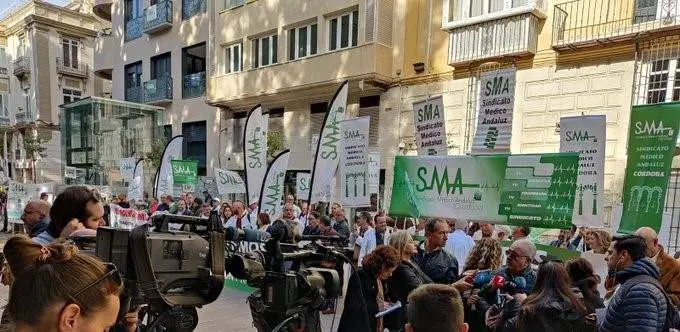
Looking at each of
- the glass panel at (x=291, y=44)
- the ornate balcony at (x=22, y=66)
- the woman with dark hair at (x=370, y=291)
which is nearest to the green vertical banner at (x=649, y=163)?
the woman with dark hair at (x=370, y=291)

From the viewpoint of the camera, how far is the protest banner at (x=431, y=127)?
5.60 meters

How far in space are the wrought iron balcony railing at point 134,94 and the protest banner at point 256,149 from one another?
15.5 m

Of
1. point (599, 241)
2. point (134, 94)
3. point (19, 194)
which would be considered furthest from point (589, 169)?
point (134, 94)

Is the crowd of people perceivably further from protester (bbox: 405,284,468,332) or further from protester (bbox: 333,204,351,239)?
protester (bbox: 333,204,351,239)

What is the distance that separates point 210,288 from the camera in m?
1.96

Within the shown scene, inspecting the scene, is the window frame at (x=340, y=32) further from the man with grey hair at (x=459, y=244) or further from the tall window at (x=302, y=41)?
the man with grey hair at (x=459, y=244)

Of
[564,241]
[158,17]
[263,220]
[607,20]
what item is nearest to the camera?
[564,241]

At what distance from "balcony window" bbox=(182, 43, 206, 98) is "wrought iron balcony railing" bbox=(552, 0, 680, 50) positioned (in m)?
14.0

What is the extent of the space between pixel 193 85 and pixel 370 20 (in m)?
9.84

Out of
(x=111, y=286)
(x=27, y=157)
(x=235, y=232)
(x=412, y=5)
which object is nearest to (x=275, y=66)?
Answer: (x=412, y=5)

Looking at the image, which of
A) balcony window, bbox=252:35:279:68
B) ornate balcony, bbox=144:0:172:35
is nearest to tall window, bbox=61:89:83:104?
ornate balcony, bbox=144:0:172:35

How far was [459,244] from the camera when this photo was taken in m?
5.24

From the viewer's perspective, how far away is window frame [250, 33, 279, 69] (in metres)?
15.1

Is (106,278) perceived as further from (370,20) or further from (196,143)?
(196,143)
